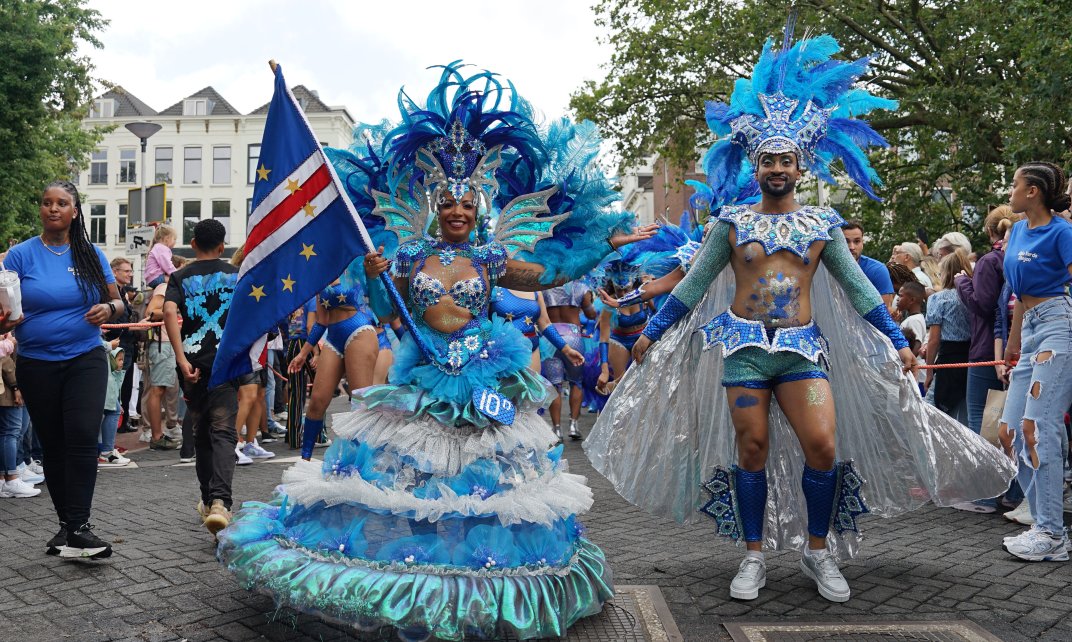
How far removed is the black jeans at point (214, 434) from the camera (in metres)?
5.90

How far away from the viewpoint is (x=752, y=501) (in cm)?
496

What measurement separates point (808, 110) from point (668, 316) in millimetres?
1292

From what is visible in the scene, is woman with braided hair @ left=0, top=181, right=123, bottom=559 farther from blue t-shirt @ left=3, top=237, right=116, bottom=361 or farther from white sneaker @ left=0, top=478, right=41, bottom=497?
white sneaker @ left=0, top=478, right=41, bottom=497

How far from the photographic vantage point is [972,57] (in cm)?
1653

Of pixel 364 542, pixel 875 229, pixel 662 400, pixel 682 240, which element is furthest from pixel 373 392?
pixel 875 229

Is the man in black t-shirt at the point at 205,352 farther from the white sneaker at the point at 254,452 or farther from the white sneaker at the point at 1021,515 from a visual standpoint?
the white sneaker at the point at 1021,515

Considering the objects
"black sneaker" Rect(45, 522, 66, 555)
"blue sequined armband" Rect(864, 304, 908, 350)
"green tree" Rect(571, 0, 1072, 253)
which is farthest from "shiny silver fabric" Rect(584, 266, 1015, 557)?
"green tree" Rect(571, 0, 1072, 253)

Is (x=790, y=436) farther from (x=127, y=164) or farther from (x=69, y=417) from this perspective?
(x=127, y=164)

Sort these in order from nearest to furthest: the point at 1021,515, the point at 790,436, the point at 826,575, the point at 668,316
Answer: the point at 826,575 → the point at 668,316 → the point at 790,436 → the point at 1021,515

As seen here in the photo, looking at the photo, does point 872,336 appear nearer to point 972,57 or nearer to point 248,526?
point 248,526

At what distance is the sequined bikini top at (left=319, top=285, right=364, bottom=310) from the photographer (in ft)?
24.2

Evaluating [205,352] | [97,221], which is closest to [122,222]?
[97,221]

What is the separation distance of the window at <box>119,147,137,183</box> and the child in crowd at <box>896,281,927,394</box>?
56.6 meters

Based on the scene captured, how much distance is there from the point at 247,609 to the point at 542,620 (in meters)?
1.44
